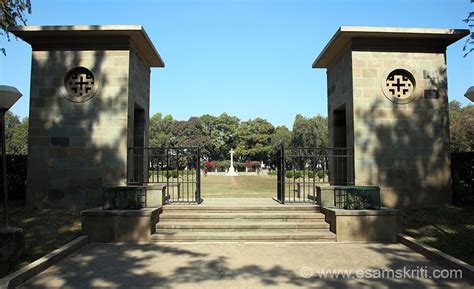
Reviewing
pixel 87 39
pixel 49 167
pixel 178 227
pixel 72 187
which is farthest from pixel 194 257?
pixel 87 39

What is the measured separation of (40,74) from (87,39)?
5.56 feet

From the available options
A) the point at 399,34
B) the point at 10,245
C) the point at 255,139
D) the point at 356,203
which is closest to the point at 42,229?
the point at 10,245

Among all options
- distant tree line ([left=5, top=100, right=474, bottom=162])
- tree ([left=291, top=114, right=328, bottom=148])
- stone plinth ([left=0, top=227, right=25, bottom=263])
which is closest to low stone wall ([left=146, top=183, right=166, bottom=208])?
stone plinth ([left=0, top=227, right=25, bottom=263])

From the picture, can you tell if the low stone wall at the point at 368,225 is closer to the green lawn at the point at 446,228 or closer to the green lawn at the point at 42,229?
the green lawn at the point at 446,228

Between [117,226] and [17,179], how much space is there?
18.7 feet

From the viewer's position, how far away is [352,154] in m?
9.90

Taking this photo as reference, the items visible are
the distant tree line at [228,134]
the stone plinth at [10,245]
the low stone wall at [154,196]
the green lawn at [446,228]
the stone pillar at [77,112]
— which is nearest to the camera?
the stone plinth at [10,245]

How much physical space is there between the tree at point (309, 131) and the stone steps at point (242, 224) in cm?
4790

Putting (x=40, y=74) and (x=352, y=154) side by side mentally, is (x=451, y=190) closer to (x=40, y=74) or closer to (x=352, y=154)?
(x=352, y=154)

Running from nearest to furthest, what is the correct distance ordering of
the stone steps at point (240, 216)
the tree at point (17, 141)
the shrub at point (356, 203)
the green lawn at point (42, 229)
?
the green lawn at point (42, 229) → the shrub at point (356, 203) → the stone steps at point (240, 216) → the tree at point (17, 141)

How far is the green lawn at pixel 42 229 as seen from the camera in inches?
231

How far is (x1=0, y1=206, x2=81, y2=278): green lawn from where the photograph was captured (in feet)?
19.2

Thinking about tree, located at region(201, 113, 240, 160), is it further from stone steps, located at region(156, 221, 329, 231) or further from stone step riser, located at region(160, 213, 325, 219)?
stone steps, located at region(156, 221, 329, 231)

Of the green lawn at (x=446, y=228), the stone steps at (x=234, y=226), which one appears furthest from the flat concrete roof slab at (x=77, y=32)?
the green lawn at (x=446, y=228)
